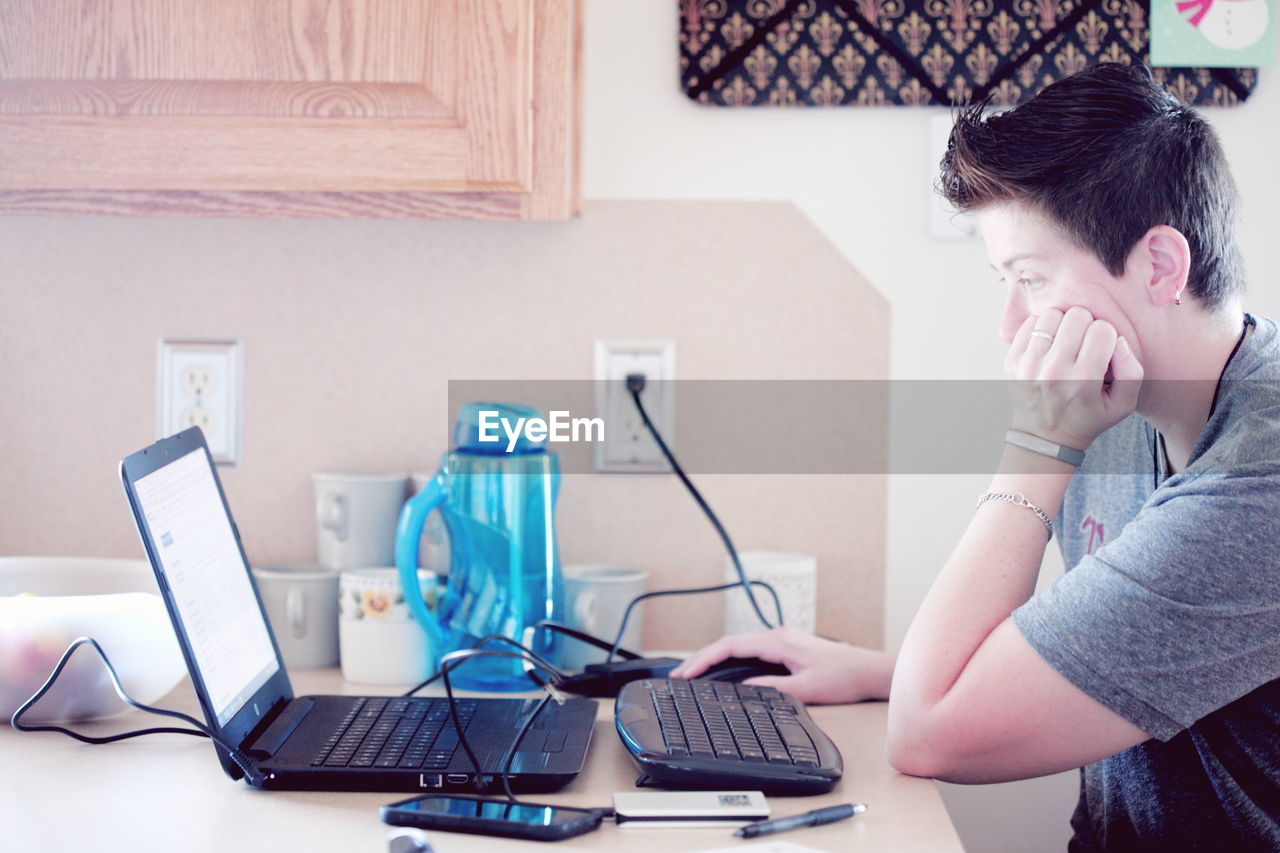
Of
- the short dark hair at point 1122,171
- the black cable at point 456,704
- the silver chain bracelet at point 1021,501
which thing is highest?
the short dark hair at point 1122,171

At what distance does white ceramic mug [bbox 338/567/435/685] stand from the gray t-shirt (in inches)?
24.4

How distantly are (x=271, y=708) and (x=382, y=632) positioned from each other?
206 mm

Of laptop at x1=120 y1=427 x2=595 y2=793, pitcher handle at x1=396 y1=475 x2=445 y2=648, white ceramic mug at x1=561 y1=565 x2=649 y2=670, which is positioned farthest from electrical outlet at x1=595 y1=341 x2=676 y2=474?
laptop at x1=120 y1=427 x2=595 y2=793

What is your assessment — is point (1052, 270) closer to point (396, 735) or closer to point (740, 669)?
point (740, 669)

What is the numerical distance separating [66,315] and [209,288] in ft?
0.59

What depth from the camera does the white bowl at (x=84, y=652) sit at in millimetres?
980

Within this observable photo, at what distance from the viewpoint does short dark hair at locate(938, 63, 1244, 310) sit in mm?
929

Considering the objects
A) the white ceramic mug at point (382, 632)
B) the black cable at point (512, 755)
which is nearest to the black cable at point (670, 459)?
the white ceramic mug at point (382, 632)

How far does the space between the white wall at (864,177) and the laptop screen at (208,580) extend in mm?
629

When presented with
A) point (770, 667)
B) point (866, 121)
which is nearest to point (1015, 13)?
point (866, 121)

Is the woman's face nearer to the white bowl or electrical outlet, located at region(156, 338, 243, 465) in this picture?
the white bowl

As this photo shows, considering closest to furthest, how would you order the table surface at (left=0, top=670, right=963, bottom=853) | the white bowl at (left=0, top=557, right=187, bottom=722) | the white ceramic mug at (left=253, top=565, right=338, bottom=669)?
the table surface at (left=0, top=670, right=963, bottom=853)
the white bowl at (left=0, top=557, right=187, bottom=722)
the white ceramic mug at (left=253, top=565, right=338, bottom=669)

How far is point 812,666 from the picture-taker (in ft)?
3.66

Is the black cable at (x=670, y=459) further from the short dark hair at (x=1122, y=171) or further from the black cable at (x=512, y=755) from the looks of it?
the short dark hair at (x=1122, y=171)
